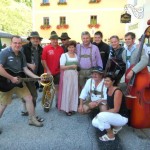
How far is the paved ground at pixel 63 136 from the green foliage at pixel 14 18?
3142 centimetres

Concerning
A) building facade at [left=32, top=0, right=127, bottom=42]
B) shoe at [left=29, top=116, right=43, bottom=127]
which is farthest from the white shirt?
building facade at [left=32, top=0, right=127, bottom=42]

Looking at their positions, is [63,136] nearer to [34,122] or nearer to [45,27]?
[34,122]

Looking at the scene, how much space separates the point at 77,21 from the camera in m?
31.7

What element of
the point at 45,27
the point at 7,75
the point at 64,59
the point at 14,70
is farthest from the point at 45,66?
the point at 45,27

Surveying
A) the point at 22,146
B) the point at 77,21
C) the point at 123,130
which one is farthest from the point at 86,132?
the point at 77,21

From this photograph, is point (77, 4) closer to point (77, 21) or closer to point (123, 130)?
point (77, 21)

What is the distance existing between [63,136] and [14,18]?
34.3m

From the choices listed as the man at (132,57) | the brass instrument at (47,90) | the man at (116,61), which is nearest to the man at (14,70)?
the brass instrument at (47,90)

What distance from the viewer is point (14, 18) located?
36812 millimetres

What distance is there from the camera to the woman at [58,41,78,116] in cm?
540

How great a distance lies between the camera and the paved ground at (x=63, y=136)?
162 inches

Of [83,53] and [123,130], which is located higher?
[83,53]

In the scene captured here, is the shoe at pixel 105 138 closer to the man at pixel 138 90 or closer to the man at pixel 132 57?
the man at pixel 138 90

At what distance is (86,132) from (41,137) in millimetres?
766
